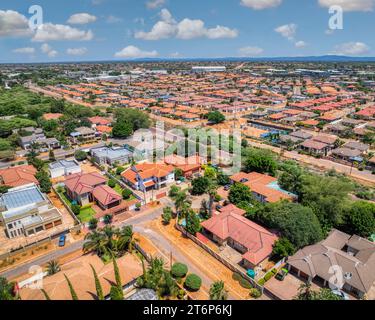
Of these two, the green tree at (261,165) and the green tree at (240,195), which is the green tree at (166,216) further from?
the green tree at (261,165)

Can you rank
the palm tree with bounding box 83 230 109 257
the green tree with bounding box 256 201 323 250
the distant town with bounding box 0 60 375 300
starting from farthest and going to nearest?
the palm tree with bounding box 83 230 109 257 < the green tree with bounding box 256 201 323 250 < the distant town with bounding box 0 60 375 300

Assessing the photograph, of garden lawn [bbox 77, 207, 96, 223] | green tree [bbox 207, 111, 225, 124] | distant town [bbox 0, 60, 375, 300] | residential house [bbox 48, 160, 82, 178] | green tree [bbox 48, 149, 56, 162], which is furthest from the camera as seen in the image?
green tree [bbox 207, 111, 225, 124]

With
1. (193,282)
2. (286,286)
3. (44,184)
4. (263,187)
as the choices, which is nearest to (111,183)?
(44,184)

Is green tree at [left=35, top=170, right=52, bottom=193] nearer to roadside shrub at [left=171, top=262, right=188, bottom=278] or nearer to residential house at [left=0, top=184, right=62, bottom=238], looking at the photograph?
residential house at [left=0, top=184, right=62, bottom=238]

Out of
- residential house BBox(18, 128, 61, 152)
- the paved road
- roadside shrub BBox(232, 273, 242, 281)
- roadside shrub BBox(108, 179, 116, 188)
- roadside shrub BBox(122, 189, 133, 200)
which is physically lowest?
roadside shrub BBox(232, 273, 242, 281)

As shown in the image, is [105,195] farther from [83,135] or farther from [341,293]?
[83,135]

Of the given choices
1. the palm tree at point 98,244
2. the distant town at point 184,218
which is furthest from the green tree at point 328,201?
the palm tree at point 98,244

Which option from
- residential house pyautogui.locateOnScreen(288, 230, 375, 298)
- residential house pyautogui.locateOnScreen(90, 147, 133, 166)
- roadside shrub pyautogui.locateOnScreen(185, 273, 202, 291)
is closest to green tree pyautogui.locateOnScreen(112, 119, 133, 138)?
residential house pyautogui.locateOnScreen(90, 147, 133, 166)
